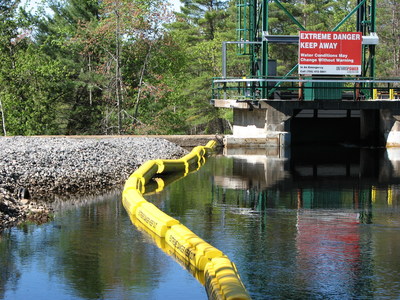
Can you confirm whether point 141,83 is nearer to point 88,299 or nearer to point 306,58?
point 306,58

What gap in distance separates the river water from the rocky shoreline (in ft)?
2.92

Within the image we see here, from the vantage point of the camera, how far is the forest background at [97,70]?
46969mm

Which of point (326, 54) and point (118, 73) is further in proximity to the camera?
point (118, 73)

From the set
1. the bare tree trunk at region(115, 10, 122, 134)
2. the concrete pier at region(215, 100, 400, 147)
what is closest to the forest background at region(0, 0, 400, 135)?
the bare tree trunk at region(115, 10, 122, 134)

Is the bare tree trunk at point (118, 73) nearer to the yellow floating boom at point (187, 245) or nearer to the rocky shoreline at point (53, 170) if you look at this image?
the rocky shoreline at point (53, 170)

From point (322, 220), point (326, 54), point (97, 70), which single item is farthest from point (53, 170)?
point (97, 70)

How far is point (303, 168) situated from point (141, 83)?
79.4 feet

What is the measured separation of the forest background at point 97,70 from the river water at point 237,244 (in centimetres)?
2516

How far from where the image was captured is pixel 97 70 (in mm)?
51094

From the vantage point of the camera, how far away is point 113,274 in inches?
476

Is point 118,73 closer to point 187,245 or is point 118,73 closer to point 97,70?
point 97,70

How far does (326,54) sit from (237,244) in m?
20.7

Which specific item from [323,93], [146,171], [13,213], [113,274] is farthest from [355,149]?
[113,274]

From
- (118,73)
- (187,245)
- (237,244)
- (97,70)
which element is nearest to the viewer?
(187,245)
